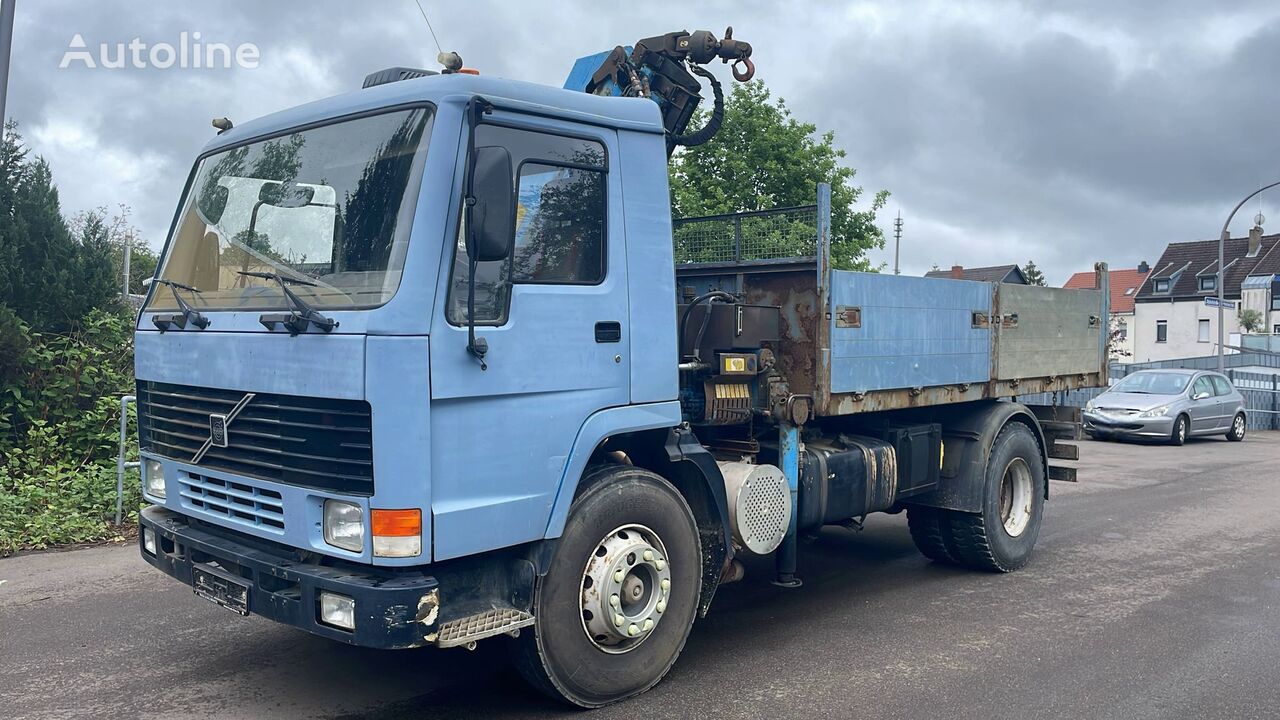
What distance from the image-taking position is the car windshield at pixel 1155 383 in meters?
18.7

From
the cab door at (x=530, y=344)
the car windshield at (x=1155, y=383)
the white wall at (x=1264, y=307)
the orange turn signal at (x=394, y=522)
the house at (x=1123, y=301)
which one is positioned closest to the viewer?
the orange turn signal at (x=394, y=522)

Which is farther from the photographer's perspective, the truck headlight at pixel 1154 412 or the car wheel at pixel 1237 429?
the car wheel at pixel 1237 429

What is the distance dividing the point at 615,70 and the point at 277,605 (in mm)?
3570

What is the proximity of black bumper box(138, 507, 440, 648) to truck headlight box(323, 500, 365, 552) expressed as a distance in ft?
0.41

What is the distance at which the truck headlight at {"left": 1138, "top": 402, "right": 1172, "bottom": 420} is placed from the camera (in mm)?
17875

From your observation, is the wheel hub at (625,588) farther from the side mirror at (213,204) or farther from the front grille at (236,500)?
the side mirror at (213,204)

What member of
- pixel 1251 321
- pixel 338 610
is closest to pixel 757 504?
pixel 338 610

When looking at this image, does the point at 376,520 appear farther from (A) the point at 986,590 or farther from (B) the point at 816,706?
(A) the point at 986,590

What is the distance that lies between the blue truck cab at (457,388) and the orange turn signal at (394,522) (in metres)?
0.01

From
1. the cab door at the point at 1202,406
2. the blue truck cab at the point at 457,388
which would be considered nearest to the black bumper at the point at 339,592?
the blue truck cab at the point at 457,388

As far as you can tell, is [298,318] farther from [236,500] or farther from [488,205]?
[236,500]

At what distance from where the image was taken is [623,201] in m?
4.57

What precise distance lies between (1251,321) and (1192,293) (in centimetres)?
343

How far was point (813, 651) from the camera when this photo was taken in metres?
5.41
